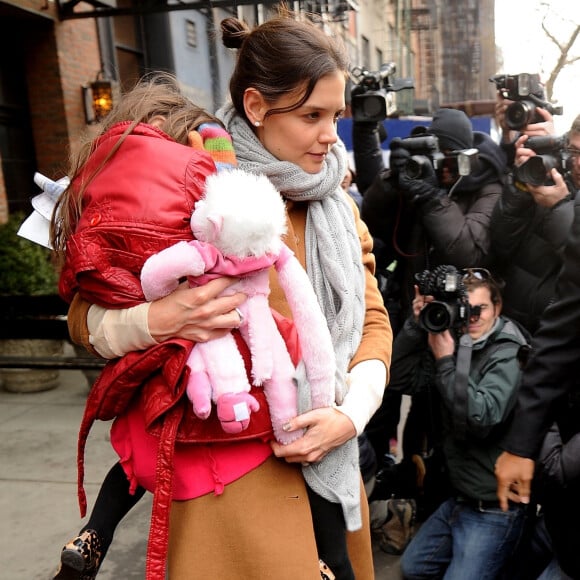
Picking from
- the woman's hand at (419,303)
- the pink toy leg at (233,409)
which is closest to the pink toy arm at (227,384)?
the pink toy leg at (233,409)

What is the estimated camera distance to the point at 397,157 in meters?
3.14

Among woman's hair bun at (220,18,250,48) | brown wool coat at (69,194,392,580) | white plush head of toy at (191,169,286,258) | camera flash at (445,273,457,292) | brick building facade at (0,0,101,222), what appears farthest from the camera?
brick building facade at (0,0,101,222)

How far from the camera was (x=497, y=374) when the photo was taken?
105 inches

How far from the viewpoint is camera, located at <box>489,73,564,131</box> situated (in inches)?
118

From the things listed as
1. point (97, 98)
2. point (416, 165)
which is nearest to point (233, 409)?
point (416, 165)

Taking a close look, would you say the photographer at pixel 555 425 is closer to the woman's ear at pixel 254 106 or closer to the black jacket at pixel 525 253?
the black jacket at pixel 525 253

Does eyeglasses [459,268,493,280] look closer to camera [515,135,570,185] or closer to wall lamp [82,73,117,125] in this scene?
camera [515,135,570,185]

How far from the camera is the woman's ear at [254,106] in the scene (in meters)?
1.54

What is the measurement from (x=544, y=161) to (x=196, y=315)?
6.42 ft

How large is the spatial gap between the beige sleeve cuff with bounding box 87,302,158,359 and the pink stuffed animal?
0.18ft

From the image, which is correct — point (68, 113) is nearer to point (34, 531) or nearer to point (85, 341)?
point (34, 531)

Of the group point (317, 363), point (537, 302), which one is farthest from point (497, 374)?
point (317, 363)

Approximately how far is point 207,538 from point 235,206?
74 cm

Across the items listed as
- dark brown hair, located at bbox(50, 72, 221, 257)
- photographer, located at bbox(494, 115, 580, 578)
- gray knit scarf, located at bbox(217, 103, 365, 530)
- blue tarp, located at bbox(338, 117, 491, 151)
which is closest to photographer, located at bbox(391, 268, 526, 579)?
photographer, located at bbox(494, 115, 580, 578)
